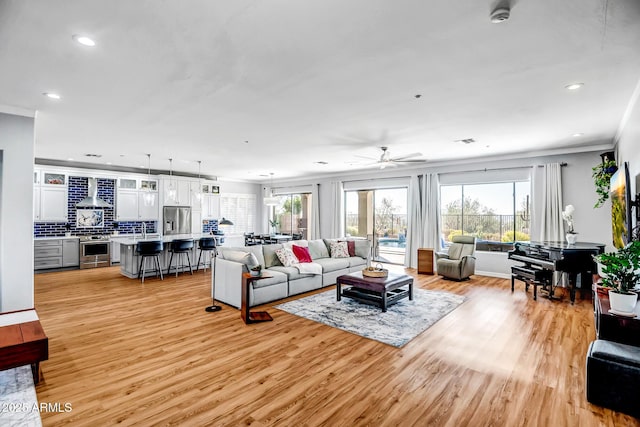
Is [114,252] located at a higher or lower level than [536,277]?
higher

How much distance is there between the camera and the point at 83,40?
2414 mm

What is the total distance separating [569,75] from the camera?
300 centimetres

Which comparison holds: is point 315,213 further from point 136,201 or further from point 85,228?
point 85,228

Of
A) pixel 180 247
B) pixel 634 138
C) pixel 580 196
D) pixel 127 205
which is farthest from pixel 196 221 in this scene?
pixel 634 138

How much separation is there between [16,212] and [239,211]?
811 centimetres

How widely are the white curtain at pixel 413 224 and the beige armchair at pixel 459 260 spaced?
106 centimetres

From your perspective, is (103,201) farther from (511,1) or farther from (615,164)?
(615,164)

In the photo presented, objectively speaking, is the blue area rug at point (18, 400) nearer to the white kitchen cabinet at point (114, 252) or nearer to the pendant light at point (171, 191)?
the pendant light at point (171, 191)

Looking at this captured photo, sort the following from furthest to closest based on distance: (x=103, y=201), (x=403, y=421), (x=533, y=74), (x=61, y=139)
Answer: (x=103, y=201)
(x=61, y=139)
(x=533, y=74)
(x=403, y=421)

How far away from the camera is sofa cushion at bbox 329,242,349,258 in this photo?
705cm

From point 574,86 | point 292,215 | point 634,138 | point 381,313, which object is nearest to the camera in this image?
point 574,86

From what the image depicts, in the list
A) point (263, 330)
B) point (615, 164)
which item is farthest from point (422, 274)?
point (263, 330)

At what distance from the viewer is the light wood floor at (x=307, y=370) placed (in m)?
2.31

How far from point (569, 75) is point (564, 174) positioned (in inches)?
170
